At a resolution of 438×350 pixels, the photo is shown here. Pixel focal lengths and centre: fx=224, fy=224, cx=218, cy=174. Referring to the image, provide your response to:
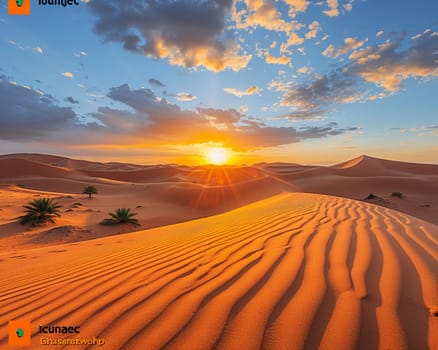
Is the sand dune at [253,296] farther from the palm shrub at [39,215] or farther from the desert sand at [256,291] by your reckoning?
the palm shrub at [39,215]

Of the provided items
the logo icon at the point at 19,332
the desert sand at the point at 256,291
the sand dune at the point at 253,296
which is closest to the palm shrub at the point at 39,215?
the desert sand at the point at 256,291

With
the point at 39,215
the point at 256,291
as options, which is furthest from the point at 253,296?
the point at 39,215

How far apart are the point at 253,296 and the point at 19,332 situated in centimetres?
179

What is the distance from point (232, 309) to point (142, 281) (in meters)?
1.08

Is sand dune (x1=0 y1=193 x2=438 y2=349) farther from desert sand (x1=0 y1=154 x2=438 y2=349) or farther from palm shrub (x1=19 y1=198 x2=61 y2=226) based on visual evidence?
palm shrub (x1=19 y1=198 x2=61 y2=226)

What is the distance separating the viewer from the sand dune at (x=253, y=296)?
1.35 metres

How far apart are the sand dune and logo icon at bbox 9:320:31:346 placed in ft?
0.17

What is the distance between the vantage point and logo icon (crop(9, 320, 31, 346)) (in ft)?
5.06

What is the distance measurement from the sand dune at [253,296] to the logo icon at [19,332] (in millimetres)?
52

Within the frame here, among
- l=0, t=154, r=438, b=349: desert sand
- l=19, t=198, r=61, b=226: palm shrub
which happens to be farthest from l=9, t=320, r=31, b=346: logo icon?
l=19, t=198, r=61, b=226: palm shrub

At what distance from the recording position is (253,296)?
1.77 m

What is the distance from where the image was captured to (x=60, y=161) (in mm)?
61125

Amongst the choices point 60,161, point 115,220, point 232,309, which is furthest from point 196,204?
point 60,161

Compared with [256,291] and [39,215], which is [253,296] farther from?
[39,215]
